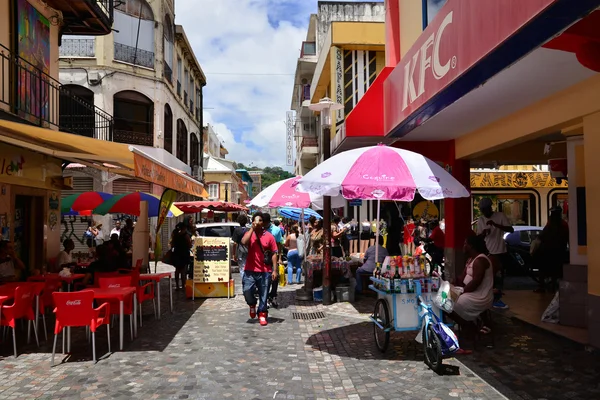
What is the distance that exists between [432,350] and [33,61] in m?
9.97

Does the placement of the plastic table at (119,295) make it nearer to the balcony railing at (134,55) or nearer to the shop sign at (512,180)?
the balcony railing at (134,55)

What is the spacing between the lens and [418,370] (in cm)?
548

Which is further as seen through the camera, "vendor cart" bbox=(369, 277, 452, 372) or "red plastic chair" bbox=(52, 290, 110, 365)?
"red plastic chair" bbox=(52, 290, 110, 365)

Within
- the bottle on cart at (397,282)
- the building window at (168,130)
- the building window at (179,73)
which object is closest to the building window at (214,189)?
the building window at (179,73)

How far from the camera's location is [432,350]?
5.41 metres

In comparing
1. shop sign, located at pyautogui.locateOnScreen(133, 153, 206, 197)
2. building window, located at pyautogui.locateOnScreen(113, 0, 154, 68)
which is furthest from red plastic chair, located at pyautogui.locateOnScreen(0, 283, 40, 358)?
building window, located at pyautogui.locateOnScreen(113, 0, 154, 68)

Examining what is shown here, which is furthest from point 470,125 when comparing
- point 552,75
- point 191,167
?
point 191,167

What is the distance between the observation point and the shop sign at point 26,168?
325 inches

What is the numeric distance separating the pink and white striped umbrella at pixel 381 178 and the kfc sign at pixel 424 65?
122 cm

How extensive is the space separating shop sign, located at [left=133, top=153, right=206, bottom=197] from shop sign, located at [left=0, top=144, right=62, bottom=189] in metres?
2.47

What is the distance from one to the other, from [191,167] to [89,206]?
19929 mm

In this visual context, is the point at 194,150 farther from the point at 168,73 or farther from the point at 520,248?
the point at 520,248

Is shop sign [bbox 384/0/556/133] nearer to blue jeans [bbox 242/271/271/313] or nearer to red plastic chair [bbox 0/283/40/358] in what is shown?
blue jeans [bbox 242/271/271/313]

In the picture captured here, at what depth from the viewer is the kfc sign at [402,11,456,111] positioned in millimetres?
6078
